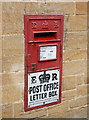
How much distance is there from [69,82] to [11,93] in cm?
92

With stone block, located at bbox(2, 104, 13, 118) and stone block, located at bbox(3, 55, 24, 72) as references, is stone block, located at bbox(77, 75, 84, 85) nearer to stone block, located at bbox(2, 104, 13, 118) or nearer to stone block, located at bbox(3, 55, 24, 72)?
stone block, located at bbox(3, 55, 24, 72)

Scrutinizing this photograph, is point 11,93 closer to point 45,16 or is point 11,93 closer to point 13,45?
point 13,45

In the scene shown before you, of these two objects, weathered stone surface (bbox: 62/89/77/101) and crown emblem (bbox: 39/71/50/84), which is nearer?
crown emblem (bbox: 39/71/50/84)

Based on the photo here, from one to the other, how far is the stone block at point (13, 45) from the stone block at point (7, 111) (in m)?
0.67

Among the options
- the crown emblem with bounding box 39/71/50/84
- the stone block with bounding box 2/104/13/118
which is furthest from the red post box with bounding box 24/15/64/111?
the stone block with bounding box 2/104/13/118

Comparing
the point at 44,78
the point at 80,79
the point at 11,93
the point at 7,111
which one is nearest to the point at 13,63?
the point at 11,93

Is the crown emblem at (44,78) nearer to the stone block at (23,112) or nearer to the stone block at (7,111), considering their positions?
the stone block at (23,112)

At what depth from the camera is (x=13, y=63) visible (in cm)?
352

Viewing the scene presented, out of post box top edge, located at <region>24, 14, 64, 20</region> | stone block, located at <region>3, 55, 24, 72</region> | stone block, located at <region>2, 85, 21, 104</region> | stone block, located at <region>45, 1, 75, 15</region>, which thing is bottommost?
stone block, located at <region>2, 85, 21, 104</region>

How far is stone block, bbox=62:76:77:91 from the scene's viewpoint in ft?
13.2

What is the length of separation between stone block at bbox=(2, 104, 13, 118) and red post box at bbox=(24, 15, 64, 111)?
213 millimetres

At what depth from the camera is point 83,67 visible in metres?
4.16

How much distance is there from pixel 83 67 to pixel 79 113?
71 cm

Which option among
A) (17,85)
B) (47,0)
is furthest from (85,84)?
(47,0)
